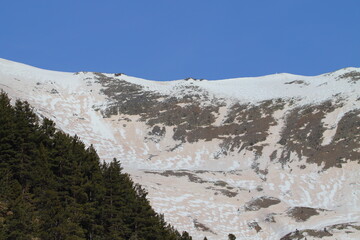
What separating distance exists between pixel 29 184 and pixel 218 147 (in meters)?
56.9

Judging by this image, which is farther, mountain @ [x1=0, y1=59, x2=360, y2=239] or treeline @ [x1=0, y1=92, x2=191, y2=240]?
mountain @ [x1=0, y1=59, x2=360, y2=239]

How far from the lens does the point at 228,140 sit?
8356 centimetres

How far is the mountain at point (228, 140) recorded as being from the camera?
51.6 metres

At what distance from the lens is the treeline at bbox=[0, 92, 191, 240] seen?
23.3 m

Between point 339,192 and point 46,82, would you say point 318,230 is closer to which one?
point 339,192

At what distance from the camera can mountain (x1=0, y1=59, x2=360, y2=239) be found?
169 ft

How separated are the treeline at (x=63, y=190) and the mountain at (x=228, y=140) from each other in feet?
55.9

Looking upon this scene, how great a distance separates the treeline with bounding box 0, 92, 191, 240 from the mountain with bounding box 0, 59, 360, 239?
670 inches

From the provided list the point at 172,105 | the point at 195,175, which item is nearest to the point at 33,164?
the point at 195,175

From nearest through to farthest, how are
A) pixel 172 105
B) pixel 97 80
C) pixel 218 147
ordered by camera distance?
1. pixel 218 147
2. pixel 172 105
3. pixel 97 80

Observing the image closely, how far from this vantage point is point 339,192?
196 ft

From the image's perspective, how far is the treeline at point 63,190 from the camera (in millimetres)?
23328

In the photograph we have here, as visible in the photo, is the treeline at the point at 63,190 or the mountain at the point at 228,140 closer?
the treeline at the point at 63,190

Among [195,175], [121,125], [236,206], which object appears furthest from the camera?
[121,125]
